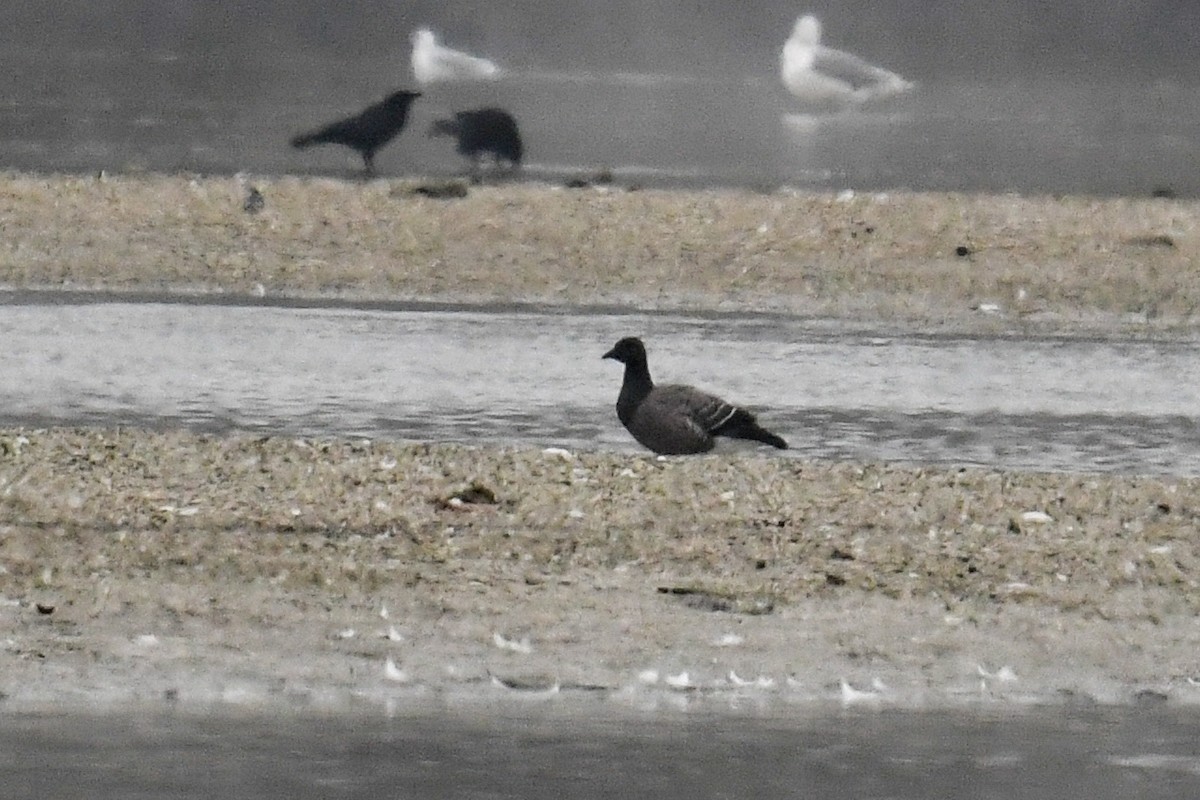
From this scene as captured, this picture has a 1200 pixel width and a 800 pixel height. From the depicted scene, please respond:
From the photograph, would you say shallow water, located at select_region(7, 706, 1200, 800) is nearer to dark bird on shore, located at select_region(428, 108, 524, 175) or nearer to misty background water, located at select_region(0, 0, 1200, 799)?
misty background water, located at select_region(0, 0, 1200, 799)

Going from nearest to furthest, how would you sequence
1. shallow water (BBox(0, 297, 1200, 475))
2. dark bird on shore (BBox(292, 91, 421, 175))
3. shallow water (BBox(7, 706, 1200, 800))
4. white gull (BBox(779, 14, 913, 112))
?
1. shallow water (BBox(7, 706, 1200, 800))
2. shallow water (BBox(0, 297, 1200, 475))
3. dark bird on shore (BBox(292, 91, 421, 175))
4. white gull (BBox(779, 14, 913, 112))

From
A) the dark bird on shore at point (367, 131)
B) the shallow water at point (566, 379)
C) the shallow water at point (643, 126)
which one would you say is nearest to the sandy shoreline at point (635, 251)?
the shallow water at point (566, 379)

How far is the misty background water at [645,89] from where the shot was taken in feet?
82.8

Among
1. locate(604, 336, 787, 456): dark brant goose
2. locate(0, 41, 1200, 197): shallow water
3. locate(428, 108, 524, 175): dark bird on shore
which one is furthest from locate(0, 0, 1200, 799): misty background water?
locate(604, 336, 787, 456): dark brant goose

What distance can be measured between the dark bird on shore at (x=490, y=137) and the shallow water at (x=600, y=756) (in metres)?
16.5

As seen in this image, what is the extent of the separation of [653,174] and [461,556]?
1517cm

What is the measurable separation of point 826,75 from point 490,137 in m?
15.1

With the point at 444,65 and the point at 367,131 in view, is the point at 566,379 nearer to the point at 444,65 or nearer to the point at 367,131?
the point at 367,131

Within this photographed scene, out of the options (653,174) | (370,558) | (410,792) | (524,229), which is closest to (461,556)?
(370,558)

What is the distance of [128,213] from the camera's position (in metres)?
18.4

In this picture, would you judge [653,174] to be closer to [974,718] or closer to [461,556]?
[461,556]

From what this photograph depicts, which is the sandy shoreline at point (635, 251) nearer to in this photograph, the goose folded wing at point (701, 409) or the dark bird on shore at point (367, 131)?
the dark bird on shore at point (367, 131)

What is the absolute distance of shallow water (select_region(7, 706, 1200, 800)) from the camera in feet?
20.5

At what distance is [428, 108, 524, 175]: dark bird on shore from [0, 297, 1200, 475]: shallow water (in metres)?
7.72
